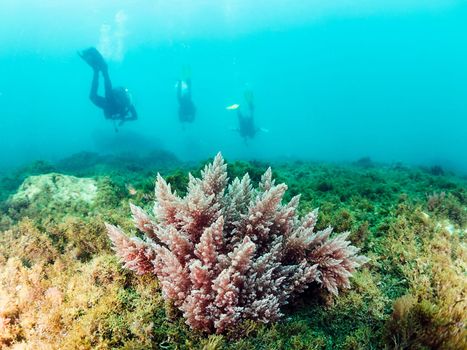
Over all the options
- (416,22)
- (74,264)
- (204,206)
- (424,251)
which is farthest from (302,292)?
(416,22)

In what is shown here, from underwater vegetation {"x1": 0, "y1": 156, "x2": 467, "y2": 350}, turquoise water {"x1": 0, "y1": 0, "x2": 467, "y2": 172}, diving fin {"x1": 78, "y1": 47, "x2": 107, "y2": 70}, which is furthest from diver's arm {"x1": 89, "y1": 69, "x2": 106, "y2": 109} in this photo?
turquoise water {"x1": 0, "y1": 0, "x2": 467, "y2": 172}

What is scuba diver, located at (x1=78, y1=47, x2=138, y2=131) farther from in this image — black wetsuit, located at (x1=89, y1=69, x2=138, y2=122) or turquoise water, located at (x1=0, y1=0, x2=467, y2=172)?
turquoise water, located at (x1=0, y1=0, x2=467, y2=172)

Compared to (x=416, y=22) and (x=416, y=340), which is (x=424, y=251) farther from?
(x=416, y=22)

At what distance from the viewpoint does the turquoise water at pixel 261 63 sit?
110 metres

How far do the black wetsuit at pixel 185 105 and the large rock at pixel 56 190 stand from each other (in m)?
18.5

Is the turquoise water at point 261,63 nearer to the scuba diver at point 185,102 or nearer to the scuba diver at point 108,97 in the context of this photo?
the scuba diver at point 185,102

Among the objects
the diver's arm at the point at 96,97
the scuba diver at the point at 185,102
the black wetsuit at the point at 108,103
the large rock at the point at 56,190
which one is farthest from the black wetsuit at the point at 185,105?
the large rock at the point at 56,190

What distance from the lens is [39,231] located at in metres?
4.60

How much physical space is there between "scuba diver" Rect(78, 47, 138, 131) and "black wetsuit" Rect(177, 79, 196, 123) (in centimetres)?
779

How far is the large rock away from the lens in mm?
7516

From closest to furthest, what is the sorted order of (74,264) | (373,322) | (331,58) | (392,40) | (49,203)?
(373,322)
(74,264)
(49,203)
(392,40)
(331,58)

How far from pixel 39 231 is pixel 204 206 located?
9.91 ft

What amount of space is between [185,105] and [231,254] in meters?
25.0

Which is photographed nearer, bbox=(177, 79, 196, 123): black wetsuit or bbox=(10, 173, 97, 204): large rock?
bbox=(10, 173, 97, 204): large rock
